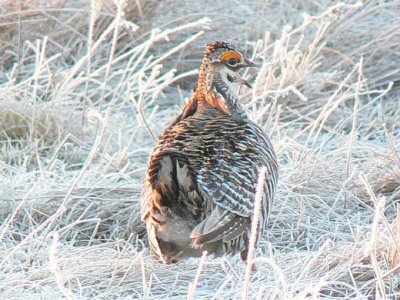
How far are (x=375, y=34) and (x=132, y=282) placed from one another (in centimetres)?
382

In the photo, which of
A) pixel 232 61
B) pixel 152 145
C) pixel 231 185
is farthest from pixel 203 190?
pixel 152 145

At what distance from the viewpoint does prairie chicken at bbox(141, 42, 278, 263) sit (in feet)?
13.8

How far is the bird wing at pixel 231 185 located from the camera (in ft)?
13.7

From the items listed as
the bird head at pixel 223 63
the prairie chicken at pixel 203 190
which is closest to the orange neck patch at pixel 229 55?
the bird head at pixel 223 63

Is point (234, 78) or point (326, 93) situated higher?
point (234, 78)

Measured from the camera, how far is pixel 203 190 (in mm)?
4227

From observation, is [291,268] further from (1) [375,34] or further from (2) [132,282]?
(1) [375,34]

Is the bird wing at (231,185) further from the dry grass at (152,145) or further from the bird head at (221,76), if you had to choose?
the bird head at (221,76)

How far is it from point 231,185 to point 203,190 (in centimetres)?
12

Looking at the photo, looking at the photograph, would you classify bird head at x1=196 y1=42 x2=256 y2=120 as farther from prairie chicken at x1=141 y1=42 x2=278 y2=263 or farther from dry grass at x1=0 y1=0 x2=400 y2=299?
prairie chicken at x1=141 y1=42 x2=278 y2=263

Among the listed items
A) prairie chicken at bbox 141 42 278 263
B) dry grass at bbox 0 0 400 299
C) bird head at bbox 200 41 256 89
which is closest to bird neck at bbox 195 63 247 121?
bird head at bbox 200 41 256 89

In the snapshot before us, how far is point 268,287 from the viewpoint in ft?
12.9

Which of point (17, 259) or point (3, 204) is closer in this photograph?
point (17, 259)

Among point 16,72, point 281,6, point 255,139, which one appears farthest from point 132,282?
point 281,6
